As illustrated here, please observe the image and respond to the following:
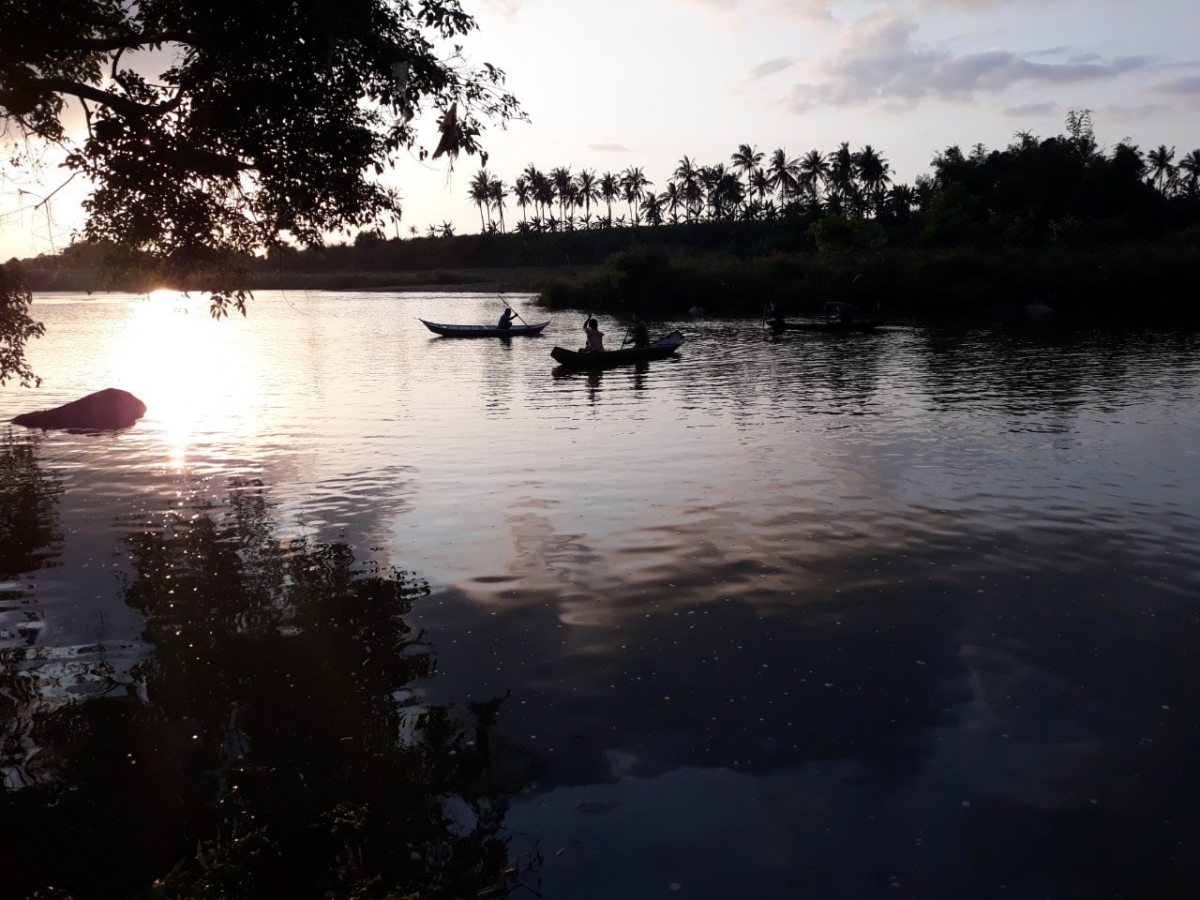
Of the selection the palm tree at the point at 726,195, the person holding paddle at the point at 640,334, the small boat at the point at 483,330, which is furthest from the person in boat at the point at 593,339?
the palm tree at the point at 726,195

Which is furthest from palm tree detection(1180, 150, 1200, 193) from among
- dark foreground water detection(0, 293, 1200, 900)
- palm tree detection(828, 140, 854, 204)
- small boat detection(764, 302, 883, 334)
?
dark foreground water detection(0, 293, 1200, 900)

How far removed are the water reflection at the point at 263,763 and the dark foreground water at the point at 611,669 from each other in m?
0.03

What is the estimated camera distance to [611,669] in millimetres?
8695

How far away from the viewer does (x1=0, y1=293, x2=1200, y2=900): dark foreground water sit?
19.7 ft

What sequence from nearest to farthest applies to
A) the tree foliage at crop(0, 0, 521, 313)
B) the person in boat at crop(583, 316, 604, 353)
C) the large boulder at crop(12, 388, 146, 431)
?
the tree foliage at crop(0, 0, 521, 313)
the large boulder at crop(12, 388, 146, 431)
the person in boat at crop(583, 316, 604, 353)

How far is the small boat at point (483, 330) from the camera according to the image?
53.2 meters

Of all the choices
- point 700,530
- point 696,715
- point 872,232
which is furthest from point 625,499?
point 872,232

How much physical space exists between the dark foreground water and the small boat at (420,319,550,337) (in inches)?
1311

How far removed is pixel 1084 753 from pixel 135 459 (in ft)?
61.7

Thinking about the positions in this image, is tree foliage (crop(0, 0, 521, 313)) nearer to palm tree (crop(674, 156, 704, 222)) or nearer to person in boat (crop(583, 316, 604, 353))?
person in boat (crop(583, 316, 604, 353))

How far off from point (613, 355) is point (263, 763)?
30120 mm

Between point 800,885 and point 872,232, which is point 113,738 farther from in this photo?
point 872,232

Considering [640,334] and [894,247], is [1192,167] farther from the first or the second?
[640,334]

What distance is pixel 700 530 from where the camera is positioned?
43.3 feet
